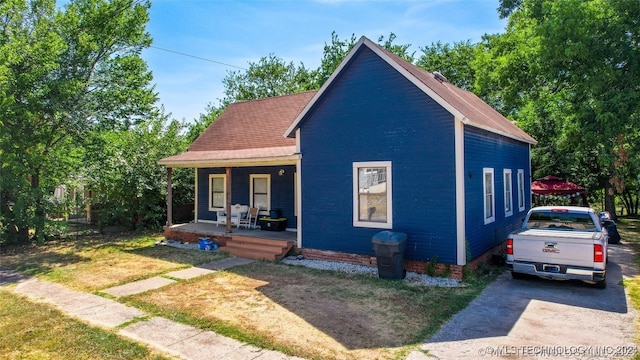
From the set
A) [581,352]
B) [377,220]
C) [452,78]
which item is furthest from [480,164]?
[452,78]

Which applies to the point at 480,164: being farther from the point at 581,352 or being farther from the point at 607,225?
the point at 607,225

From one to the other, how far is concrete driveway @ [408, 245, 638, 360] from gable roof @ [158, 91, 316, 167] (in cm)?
706

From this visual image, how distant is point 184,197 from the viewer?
1869 cm

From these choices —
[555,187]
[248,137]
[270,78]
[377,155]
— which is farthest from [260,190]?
[270,78]

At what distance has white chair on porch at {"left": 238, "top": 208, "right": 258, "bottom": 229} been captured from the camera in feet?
47.8

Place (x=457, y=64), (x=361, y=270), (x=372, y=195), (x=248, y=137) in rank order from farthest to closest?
1. (x=457, y=64)
2. (x=248, y=137)
3. (x=372, y=195)
4. (x=361, y=270)

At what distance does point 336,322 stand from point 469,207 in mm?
4695

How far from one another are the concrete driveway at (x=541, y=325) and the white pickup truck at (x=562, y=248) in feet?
1.40

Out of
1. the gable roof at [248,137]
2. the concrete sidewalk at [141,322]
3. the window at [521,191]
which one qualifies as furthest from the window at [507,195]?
the concrete sidewalk at [141,322]

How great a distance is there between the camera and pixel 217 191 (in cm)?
1630

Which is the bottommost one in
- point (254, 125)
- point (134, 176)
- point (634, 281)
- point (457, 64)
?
point (634, 281)

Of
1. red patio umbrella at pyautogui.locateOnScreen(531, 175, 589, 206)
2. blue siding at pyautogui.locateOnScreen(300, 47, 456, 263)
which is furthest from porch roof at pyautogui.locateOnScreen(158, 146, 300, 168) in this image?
red patio umbrella at pyautogui.locateOnScreen(531, 175, 589, 206)

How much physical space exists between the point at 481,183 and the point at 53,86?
14.6m

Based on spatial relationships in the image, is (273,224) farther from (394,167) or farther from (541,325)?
(541,325)
